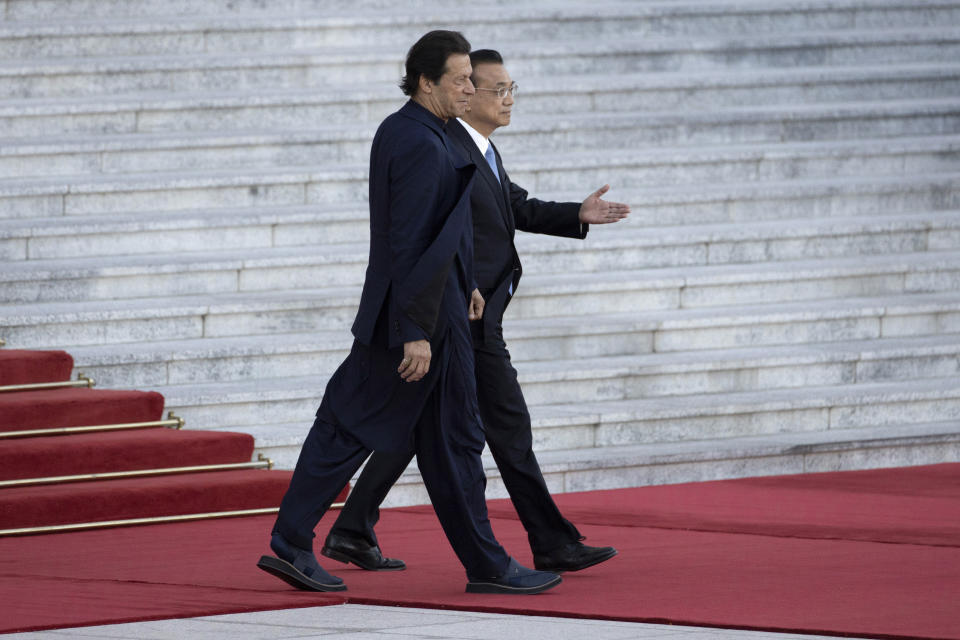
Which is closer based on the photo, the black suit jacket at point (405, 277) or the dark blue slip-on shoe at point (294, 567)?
the black suit jacket at point (405, 277)

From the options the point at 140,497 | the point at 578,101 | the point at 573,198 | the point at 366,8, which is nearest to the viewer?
the point at 140,497

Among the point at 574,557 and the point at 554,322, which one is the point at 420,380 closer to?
the point at 574,557

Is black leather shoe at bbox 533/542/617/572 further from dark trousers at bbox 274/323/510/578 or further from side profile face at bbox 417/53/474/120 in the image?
side profile face at bbox 417/53/474/120

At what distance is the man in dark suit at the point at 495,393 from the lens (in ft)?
16.0

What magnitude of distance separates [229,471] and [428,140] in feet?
7.70

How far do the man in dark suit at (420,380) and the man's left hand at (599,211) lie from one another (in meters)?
0.54

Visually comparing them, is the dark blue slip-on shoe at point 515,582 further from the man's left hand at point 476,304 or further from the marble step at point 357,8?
the marble step at point 357,8

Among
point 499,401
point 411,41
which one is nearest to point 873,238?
point 411,41

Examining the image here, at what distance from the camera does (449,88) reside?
14.9ft

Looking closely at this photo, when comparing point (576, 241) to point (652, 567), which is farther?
point (576, 241)

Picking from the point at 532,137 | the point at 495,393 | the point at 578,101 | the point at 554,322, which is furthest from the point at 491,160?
the point at 578,101

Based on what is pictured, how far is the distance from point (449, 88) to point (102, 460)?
233 centimetres

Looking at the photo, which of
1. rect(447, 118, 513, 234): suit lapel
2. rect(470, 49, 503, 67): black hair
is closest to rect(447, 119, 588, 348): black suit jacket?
rect(447, 118, 513, 234): suit lapel

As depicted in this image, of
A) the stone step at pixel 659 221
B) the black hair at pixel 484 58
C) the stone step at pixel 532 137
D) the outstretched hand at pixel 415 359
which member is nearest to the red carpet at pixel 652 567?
the outstretched hand at pixel 415 359
